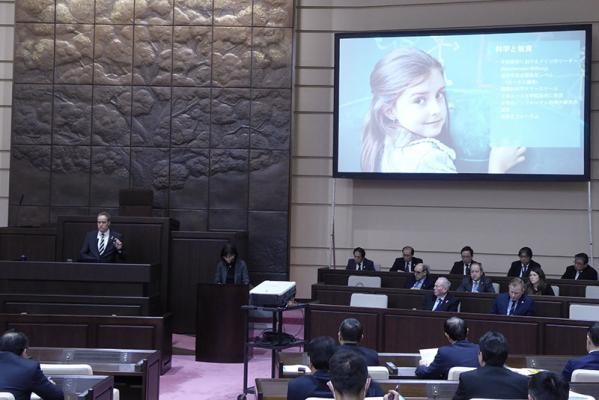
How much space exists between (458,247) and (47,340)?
20.5ft

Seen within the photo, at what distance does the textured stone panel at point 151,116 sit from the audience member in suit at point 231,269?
10.6 feet

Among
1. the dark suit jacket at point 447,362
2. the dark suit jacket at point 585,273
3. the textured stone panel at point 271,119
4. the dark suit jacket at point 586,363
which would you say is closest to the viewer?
the dark suit jacket at point 586,363

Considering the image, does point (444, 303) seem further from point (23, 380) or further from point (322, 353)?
point (23, 380)

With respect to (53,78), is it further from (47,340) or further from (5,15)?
(47,340)

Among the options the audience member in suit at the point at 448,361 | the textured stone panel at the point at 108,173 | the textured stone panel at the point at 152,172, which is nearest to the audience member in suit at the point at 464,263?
the textured stone panel at the point at 152,172

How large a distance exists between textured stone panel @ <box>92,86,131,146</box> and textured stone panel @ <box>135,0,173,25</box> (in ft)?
3.43

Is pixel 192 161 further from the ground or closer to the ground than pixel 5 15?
closer to the ground

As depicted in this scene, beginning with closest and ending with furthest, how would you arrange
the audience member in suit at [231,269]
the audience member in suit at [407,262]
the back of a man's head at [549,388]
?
the back of a man's head at [549,388], the audience member in suit at [231,269], the audience member in suit at [407,262]

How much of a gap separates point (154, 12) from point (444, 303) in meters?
6.50

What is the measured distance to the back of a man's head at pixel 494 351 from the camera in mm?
3785

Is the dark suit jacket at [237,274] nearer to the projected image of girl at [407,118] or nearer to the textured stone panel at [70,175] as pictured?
the projected image of girl at [407,118]

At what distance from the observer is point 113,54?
452 inches

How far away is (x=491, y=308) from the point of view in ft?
25.4

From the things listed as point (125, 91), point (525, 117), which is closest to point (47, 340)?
point (125, 91)
